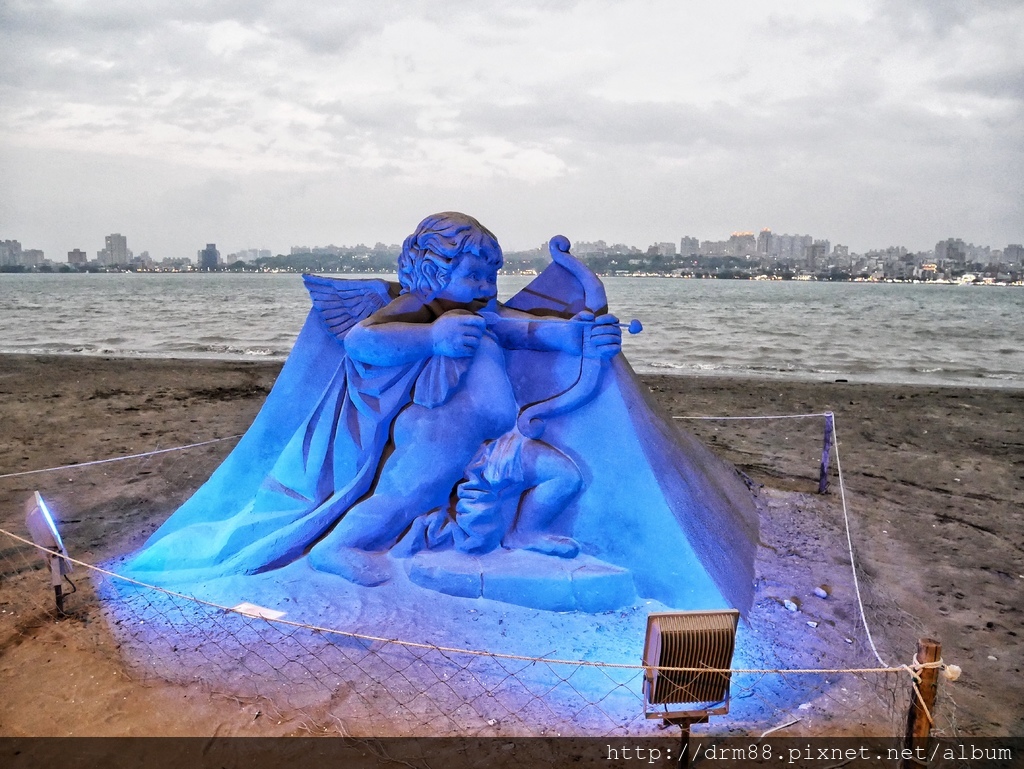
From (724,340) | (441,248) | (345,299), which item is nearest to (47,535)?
(345,299)

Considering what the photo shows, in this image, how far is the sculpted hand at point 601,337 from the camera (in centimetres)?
344

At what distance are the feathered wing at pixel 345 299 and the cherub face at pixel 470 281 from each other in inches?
14.5

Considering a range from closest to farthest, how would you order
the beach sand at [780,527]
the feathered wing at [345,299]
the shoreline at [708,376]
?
the beach sand at [780,527]
the feathered wing at [345,299]
the shoreline at [708,376]

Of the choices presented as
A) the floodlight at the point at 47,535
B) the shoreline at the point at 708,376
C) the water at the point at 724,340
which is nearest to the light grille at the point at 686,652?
the floodlight at the point at 47,535

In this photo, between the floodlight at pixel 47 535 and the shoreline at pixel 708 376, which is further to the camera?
the shoreline at pixel 708 376

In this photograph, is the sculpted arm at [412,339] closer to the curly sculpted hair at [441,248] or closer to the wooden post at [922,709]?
the curly sculpted hair at [441,248]

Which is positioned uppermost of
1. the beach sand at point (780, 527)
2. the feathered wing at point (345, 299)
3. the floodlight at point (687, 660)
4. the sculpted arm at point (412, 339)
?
the feathered wing at point (345, 299)

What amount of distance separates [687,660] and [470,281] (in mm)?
1978

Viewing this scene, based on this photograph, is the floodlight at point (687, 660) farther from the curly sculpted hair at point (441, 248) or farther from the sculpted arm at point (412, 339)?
the curly sculpted hair at point (441, 248)

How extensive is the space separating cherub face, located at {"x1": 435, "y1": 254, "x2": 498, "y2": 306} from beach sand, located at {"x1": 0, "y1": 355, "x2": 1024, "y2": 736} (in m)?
1.92

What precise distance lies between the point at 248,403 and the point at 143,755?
7.41m

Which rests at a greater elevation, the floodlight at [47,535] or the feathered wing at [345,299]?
the feathered wing at [345,299]

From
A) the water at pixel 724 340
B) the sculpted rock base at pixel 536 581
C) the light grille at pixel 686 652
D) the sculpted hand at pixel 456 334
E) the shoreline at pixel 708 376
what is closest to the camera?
the light grille at pixel 686 652

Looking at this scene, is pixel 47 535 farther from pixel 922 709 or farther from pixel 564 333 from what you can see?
pixel 922 709
